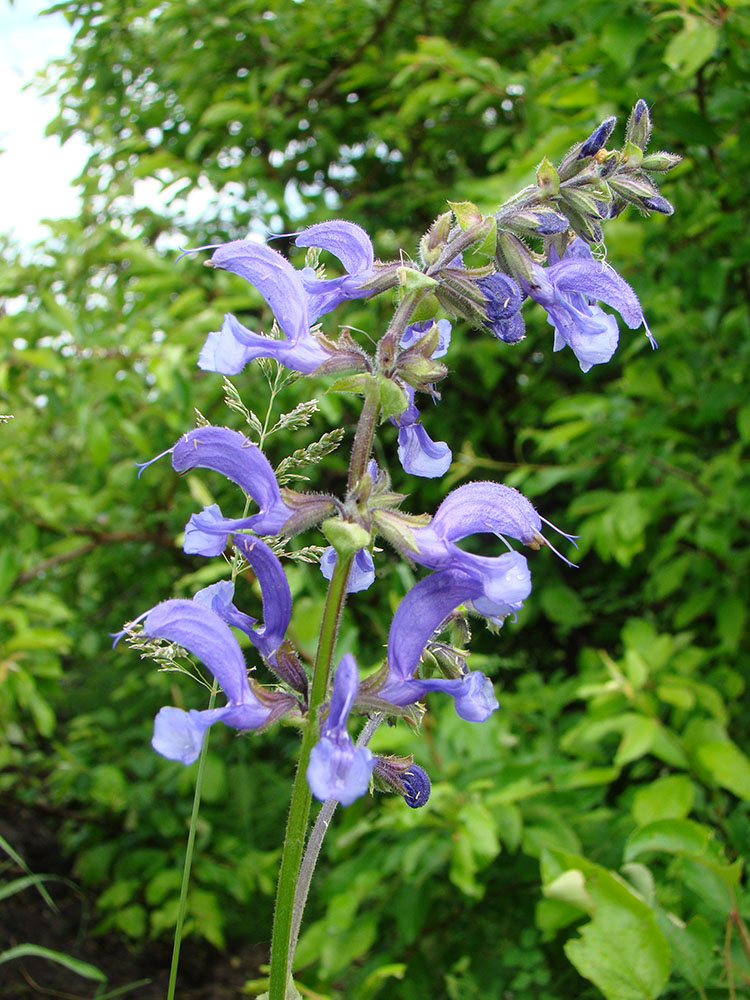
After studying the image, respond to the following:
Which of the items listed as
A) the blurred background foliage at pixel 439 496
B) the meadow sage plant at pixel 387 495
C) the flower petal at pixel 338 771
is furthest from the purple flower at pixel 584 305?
the blurred background foliage at pixel 439 496

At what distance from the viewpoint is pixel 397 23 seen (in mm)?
2891

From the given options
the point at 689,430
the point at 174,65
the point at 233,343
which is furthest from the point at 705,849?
the point at 174,65

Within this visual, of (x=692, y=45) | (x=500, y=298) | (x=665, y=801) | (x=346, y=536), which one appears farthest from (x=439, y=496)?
(x=346, y=536)

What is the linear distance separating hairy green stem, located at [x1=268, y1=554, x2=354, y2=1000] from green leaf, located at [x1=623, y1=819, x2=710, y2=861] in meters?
0.70

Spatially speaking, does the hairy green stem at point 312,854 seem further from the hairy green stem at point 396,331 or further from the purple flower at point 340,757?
the hairy green stem at point 396,331

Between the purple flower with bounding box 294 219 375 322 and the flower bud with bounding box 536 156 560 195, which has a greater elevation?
the flower bud with bounding box 536 156 560 195

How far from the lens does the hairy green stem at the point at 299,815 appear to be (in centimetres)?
71

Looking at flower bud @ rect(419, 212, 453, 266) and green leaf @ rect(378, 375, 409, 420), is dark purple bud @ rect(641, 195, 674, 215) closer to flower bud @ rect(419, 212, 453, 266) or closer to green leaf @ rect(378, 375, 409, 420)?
flower bud @ rect(419, 212, 453, 266)

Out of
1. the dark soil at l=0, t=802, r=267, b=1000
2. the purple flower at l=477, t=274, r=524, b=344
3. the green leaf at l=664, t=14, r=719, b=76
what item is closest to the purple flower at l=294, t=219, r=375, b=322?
the purple flower at l=477, t=274, r=524, b=344

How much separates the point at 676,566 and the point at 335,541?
1.70 m

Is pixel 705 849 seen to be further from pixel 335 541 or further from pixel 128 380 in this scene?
pixel 128 380

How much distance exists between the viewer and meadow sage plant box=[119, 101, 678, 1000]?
717 millimetres

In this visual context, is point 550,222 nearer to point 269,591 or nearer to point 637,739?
point 269,591

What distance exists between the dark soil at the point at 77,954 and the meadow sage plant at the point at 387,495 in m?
1.93
